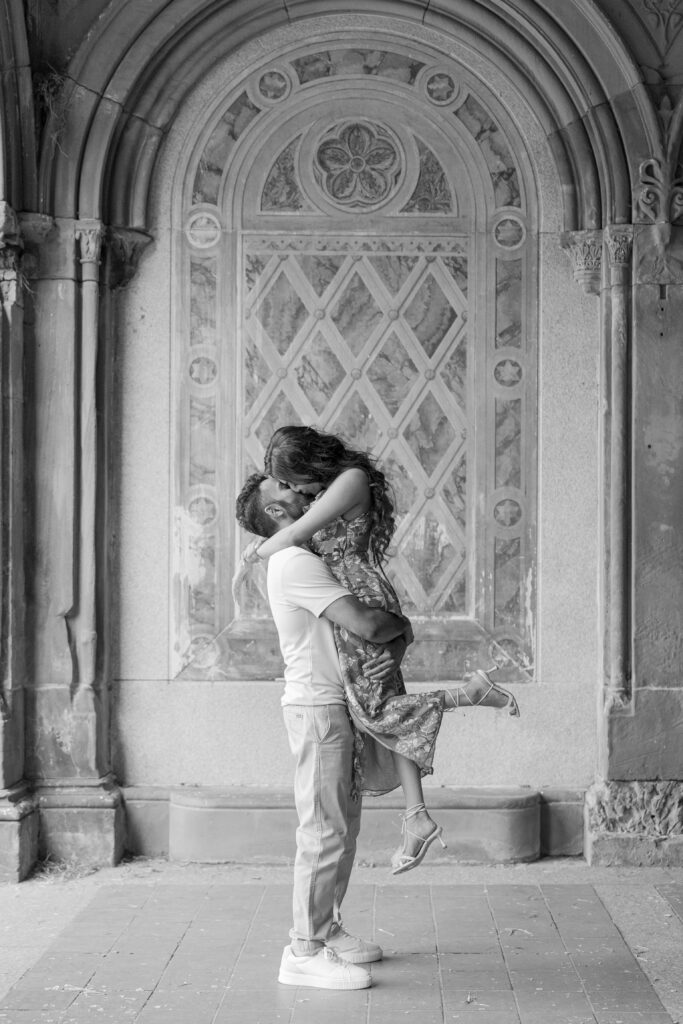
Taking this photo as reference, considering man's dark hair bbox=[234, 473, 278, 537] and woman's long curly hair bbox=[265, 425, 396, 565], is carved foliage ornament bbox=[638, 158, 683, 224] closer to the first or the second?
woman's long curly hair bbox=[265, 425, 396, 565]

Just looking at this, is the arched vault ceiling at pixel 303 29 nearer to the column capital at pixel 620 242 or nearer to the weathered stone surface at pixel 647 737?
the column capital at pixel 620 242

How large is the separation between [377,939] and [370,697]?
1151mm

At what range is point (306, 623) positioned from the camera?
385cm

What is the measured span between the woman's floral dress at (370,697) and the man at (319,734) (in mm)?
46

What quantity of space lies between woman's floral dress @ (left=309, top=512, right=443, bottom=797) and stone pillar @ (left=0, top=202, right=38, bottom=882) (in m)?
2.05

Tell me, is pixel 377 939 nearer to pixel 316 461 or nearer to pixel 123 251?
pixel 316 461

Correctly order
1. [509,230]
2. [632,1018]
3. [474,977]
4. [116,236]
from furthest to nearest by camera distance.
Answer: [509,230], [116,236], [474,977], [632,1018]

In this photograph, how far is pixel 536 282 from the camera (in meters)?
5.82

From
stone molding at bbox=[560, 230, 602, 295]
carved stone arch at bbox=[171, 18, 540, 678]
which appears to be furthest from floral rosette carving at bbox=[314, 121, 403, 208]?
stone molding at bbox=[560, 230, 602, 295]

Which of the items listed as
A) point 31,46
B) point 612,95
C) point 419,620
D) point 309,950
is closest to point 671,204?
point 612,95

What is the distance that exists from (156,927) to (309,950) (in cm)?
91

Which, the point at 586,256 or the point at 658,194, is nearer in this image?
the point at 658,194

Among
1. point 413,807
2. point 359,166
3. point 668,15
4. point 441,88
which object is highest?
point 668,15

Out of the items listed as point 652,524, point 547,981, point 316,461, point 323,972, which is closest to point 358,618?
point 316,461
